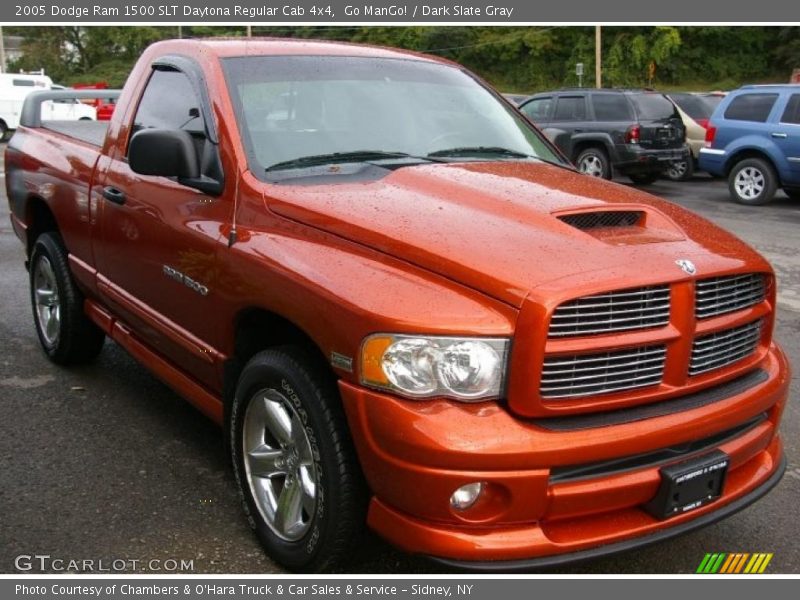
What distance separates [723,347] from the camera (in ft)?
9.95

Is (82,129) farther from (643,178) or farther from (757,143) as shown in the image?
(643,178)

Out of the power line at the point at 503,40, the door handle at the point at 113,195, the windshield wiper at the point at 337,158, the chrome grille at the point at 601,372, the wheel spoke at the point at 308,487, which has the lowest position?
the wheel spoke at the point at 308,487

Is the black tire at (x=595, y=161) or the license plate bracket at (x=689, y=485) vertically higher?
the black tire at (x=595, y=161)

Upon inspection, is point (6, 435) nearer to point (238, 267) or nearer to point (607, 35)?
point (238, 267)

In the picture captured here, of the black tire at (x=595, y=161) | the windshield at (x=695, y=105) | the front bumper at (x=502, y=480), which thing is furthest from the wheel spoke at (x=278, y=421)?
the windshield at (x=695, y=105)

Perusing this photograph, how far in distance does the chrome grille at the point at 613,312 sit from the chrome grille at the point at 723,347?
0.72 ft

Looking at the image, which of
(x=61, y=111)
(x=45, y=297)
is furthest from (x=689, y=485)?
(x=61, y=111)

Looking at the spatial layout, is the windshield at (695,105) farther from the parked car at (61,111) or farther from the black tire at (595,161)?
the parked car at (61,111)

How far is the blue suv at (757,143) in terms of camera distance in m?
13.4

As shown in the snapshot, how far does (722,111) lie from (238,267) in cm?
1288

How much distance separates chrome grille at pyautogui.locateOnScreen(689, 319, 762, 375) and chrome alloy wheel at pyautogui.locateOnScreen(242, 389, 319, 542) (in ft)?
4.24

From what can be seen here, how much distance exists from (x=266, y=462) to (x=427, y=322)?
101cm

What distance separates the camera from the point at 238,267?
3.28 metres

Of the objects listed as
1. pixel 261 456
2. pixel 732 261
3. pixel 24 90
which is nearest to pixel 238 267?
pixel 261 456
